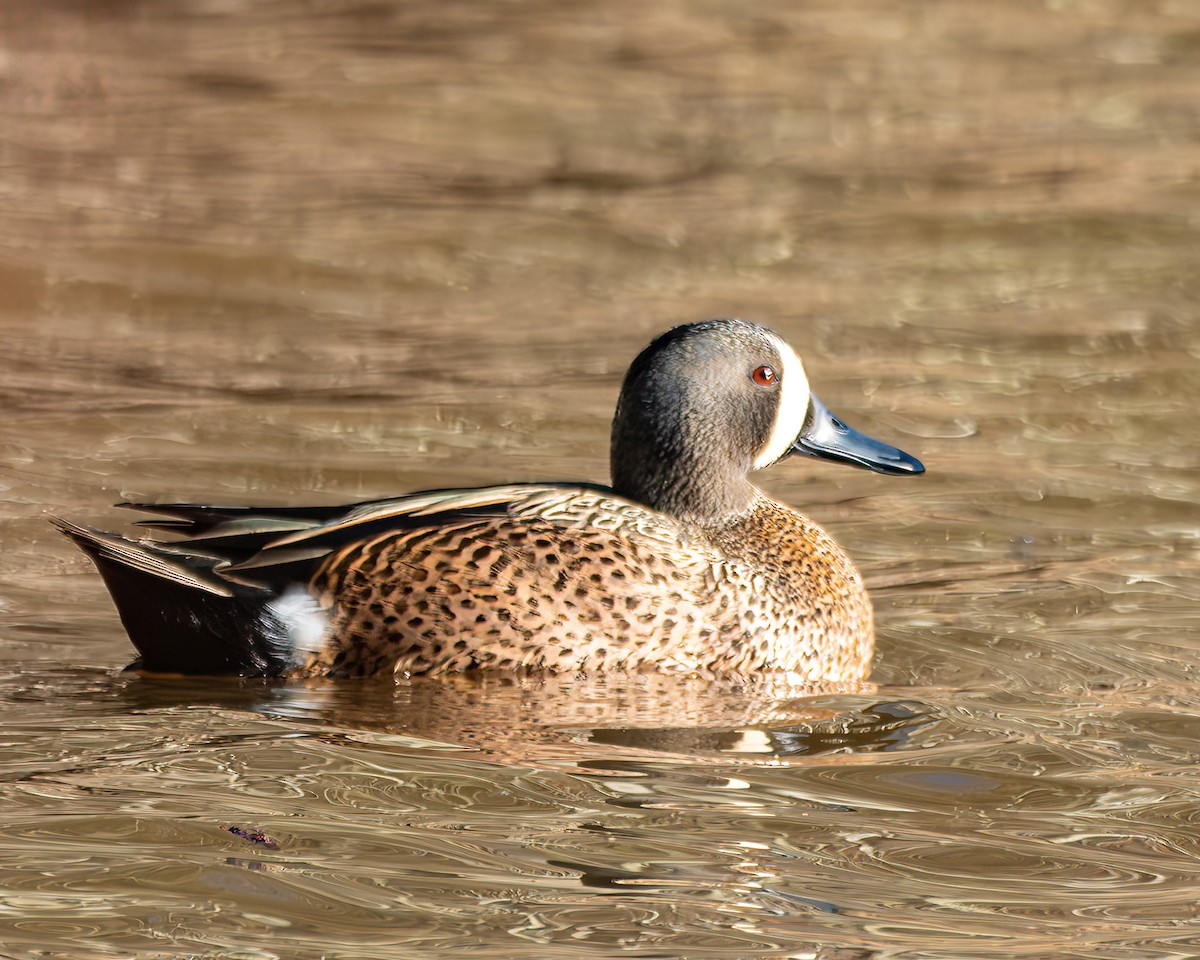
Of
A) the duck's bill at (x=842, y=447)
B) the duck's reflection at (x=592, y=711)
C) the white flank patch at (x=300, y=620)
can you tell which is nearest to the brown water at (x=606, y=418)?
the duck's reflection at (x=592, y=711)

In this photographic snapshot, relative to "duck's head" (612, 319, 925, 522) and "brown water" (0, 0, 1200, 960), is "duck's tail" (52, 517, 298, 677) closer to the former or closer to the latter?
"brown water" (0, 0, 1200, 960)

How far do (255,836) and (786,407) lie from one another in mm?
2749

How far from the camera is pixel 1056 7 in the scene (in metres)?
16.4

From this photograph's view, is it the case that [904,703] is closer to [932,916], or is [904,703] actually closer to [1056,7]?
[932,916]

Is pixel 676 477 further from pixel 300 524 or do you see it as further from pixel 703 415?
pixel 300 524

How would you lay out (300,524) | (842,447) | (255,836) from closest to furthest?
(255,836), (300,524), (842,447)

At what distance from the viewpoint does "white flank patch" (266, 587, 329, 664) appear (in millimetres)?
6160

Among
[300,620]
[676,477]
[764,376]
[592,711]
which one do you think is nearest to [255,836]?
[592,711]

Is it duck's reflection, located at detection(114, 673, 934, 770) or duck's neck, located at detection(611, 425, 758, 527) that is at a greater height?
duck's neck, located at detection(611, 425, 758, 527)

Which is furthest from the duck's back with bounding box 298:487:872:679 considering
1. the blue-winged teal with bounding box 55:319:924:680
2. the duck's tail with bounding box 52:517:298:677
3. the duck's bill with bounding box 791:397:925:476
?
the duck's bill with bounding box 791:397:925:476

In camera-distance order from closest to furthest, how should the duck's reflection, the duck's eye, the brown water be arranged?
the brown water → the duck's reflection → the duck's eye

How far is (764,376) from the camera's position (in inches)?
265

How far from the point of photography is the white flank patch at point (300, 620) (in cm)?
616

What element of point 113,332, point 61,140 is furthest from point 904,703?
point 61,140
